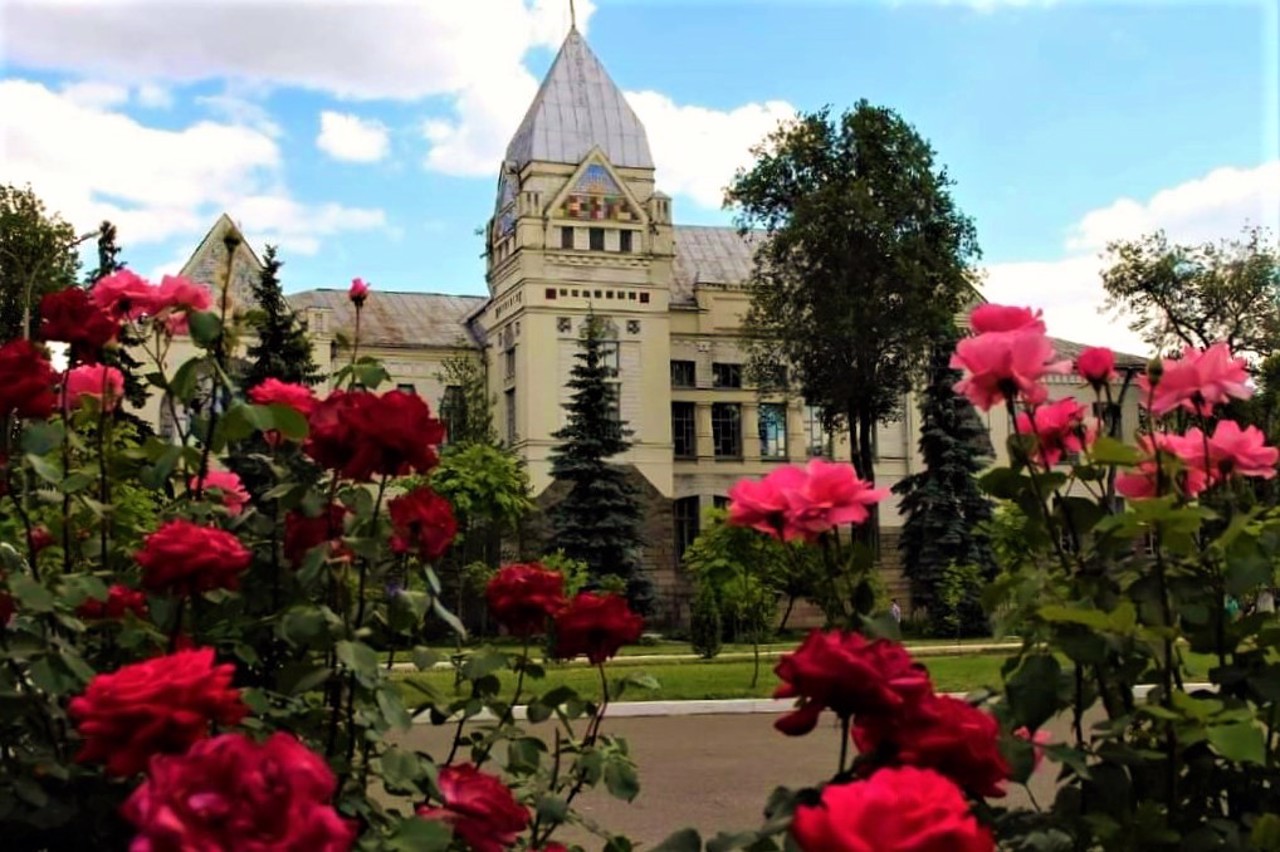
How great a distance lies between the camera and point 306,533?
8.49ft

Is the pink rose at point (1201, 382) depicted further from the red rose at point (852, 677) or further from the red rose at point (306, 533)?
the red rose at point (306, 533)

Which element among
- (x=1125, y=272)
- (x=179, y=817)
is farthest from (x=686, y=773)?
(x=1125, y=272)

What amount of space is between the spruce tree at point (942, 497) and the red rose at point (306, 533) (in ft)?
119

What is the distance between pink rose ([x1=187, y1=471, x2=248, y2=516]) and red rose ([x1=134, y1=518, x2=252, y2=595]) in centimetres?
87

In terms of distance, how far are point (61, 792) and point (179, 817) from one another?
1.01 meters

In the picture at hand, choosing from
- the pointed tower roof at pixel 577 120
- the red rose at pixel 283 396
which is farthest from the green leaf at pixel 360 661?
the pointed tower roof at pixel 577 120

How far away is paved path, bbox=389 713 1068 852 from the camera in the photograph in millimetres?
7523

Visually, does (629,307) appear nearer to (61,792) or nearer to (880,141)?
(880,141)

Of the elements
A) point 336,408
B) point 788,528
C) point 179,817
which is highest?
point 336,408

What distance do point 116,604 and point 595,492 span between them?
33.1m

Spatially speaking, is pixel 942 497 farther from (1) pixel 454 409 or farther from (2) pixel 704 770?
(2) pixel 704 770

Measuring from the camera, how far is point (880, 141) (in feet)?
121

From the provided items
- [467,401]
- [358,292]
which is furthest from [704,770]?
[467,401]

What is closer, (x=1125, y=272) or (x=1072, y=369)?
(x=1072, y=369)
